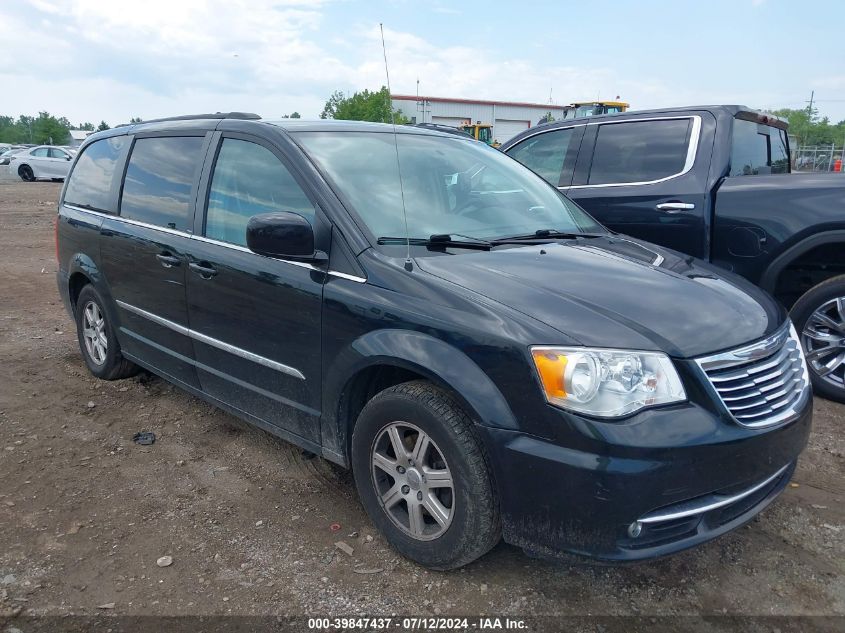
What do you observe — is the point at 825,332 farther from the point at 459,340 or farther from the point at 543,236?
the point at 459,340

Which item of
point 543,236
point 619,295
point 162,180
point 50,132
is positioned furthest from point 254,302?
point 50,132

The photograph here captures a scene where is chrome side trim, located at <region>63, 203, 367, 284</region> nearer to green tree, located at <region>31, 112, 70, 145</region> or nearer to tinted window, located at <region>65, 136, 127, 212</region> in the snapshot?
tinted window, located at <region>65, 136, 127, 212</region>

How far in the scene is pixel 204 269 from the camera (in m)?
3.45

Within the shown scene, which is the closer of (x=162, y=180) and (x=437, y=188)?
(x=437, y=188)

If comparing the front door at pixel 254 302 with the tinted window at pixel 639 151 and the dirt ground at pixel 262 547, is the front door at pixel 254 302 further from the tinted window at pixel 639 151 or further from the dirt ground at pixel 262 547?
the tinted window at pixel 639 151

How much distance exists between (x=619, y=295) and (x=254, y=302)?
1689 mm

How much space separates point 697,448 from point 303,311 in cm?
169

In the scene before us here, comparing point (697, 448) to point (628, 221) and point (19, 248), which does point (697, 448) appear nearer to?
point (628, 221)

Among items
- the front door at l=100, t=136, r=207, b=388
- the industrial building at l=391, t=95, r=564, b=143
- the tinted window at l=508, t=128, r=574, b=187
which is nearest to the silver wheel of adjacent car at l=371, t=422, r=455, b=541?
the front door at l=100, t=136, r=207, b=388

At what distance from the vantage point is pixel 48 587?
2623mm

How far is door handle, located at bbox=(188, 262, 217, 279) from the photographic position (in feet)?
11.2

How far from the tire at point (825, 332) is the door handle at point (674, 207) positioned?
3.15 feet

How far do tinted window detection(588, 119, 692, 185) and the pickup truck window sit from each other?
0.38 m

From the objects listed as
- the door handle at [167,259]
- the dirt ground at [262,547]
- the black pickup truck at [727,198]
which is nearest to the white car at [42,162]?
the dirt ground at [262,547]
